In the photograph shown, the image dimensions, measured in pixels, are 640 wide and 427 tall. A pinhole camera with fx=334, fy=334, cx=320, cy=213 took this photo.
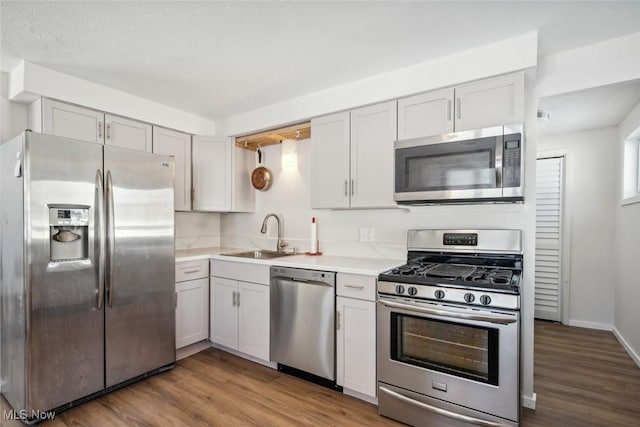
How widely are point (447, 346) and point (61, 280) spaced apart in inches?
95.1

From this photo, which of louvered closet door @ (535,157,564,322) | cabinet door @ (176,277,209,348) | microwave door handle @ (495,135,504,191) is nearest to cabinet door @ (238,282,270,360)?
cabinet door @ (176,277,209,348)

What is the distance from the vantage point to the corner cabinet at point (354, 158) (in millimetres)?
2553

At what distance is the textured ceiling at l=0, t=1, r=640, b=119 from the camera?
1781 millimetres

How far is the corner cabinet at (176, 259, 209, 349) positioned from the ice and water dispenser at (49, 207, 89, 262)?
0.81 m

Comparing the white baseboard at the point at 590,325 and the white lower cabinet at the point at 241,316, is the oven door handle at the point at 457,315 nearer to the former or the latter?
the white lower cabinet at the point at 241,316

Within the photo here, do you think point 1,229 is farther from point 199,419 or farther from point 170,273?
point 199,419

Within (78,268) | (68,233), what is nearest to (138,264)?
(78,268)

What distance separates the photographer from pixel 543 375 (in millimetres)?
2693

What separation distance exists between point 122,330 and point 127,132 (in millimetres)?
1688

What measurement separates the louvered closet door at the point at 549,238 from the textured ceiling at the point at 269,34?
2319mm

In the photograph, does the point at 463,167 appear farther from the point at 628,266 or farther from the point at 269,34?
the point at 628,266

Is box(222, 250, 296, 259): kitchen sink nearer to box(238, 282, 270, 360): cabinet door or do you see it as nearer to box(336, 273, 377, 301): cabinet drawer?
box(238, 282, 270, 360): cabinet door

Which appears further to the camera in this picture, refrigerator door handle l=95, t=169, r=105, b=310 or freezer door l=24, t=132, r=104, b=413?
refrigerator door handle l=95, t=169, r=105, b=310

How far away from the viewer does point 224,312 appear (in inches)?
121
